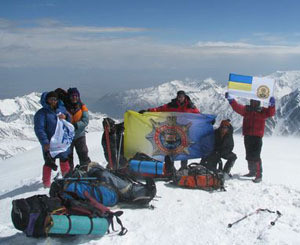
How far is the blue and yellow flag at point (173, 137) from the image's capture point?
11312 millimetres

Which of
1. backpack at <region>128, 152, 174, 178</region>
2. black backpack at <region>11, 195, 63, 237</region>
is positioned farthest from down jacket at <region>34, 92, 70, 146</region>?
black backpack at <region>11, 195, 63, 237</region>

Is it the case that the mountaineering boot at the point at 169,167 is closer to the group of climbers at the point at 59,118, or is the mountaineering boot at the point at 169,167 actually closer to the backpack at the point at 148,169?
the backpack at the point at 148,169

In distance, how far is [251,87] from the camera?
34.8 ft

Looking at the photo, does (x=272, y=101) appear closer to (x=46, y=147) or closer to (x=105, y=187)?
(x=105, y=187)

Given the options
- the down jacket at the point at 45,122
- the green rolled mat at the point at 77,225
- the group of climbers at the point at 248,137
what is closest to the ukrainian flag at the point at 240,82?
the group of climbers at the point at 248,137

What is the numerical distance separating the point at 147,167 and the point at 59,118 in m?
2.92

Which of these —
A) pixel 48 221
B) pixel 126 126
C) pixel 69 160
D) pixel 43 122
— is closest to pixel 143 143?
pixel 126 126

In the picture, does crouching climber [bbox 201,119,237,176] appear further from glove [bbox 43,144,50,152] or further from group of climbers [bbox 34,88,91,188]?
glove [bbox 43,144,50,152]

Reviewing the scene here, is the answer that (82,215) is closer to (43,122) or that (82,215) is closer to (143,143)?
(43,122)

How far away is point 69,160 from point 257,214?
19.3 ft

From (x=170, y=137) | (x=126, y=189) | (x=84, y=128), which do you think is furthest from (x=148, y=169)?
(x=84, y=128)

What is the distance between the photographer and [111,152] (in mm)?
10844

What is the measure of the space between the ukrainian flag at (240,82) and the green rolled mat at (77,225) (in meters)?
6.74

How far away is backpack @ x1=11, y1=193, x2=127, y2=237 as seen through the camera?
18.0ft
